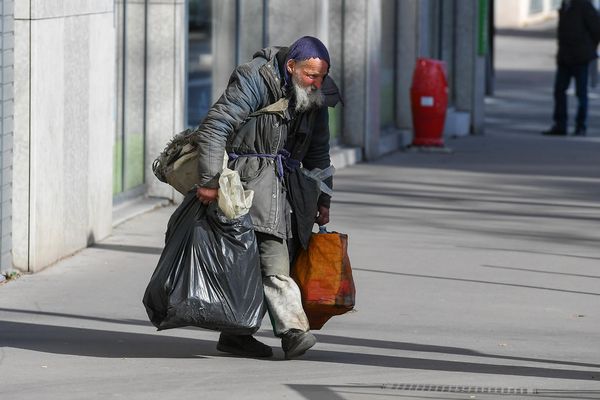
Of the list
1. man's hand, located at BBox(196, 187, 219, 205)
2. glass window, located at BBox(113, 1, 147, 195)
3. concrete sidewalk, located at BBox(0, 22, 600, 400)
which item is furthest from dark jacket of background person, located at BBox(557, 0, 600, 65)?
man's hand, located at BBox(196, 187, 219, 205)

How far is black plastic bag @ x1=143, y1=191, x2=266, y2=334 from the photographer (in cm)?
705

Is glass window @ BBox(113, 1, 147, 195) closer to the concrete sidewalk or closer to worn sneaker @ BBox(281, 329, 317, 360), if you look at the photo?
the concrete sidewalk

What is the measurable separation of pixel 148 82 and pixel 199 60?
1.20 metres

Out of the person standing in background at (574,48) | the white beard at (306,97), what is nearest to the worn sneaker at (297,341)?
the white beard at (306,97)

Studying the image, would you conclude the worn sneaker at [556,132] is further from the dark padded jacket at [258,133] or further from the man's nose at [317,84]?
the man's nose at [317,84]

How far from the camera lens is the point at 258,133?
7.25 meters

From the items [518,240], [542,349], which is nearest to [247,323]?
[542,349]

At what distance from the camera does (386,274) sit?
1010cm

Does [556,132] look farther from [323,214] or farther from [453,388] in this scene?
[453,388]

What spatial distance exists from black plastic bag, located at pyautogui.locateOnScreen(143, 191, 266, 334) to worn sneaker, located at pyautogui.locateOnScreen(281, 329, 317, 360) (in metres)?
0.20

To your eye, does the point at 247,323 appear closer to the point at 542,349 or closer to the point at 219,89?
the point at 542,349

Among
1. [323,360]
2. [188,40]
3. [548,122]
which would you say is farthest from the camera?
[548,122]

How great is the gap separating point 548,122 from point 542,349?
15.8m

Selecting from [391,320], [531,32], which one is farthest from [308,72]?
[531,32]
